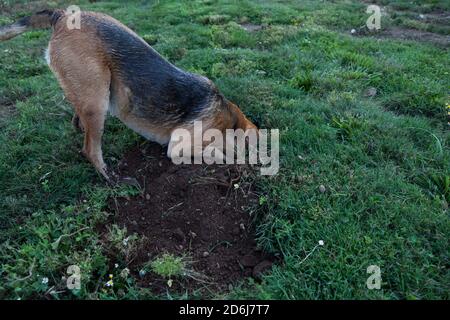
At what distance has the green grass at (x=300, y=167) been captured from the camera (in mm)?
2922

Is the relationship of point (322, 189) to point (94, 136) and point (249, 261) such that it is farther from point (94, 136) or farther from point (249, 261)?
point (94, 136)

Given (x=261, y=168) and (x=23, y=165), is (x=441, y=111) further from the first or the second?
(x=23, y=165)

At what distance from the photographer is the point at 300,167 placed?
389 centimetres

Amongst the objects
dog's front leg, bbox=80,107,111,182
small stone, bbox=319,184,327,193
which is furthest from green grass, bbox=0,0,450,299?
dog's front leg, bbox=80,107,111,182

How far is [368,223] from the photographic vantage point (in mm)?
3285

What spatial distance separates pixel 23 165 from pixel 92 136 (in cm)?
90

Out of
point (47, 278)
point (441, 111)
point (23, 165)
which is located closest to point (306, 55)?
point (441, 111)

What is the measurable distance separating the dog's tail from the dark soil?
4.84 feet

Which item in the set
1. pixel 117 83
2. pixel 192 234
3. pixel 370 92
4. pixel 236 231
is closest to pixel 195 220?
pixel 192 234

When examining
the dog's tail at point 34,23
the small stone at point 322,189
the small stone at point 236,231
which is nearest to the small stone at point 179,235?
the small stone at point 236,231

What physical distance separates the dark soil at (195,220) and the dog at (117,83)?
382 millimetres

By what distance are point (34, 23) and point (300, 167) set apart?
2.82m

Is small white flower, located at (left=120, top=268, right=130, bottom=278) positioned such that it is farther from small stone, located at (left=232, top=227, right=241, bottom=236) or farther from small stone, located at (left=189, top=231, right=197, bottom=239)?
small stone, located at (left=232, top=227, right=241, bottom=236)

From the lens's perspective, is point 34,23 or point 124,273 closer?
point 124,273
